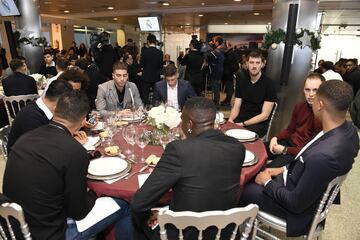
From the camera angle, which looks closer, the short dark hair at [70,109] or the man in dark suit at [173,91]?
the short dark hair at [70,109]

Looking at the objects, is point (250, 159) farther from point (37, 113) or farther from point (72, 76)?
point (72, 76)

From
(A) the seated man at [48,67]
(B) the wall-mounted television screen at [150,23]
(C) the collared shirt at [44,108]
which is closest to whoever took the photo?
(C) the collared shirt at [44,108]

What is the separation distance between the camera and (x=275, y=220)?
181 cm

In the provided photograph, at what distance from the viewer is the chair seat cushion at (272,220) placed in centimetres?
178

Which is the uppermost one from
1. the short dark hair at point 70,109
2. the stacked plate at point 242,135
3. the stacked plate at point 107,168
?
the short dark hair at point 70,109

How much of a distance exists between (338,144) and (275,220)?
0.65 m

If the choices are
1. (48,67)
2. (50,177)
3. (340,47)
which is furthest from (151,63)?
(340,47)

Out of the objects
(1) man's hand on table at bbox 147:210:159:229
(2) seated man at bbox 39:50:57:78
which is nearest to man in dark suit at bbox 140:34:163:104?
(2) seated man at bbox 39:50:57:78

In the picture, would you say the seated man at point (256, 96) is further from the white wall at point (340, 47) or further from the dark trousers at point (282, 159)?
the white wall at point (340, 47)

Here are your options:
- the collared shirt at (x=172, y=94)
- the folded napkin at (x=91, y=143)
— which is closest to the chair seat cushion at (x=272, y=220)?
the folded napkin at (x=91, y=143)

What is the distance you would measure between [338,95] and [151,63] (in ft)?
15.9

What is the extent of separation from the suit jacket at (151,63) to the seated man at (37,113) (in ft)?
13.2

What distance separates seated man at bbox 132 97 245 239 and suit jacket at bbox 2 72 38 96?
11.7 feet

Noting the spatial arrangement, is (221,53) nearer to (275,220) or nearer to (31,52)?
(31,52)
